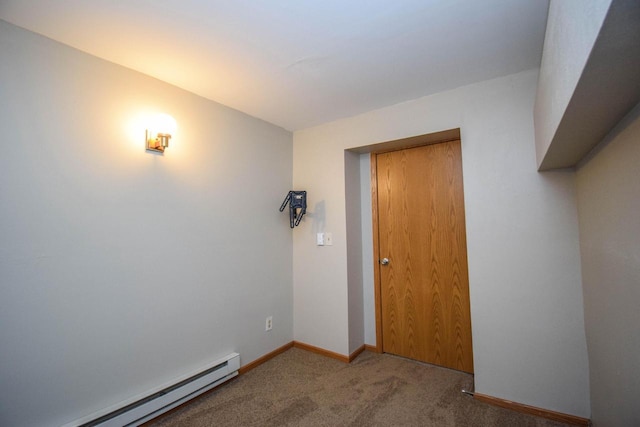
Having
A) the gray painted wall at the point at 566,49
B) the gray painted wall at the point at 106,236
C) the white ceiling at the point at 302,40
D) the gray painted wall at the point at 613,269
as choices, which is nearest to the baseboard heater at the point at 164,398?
the gray painted wall at the point at 106,236

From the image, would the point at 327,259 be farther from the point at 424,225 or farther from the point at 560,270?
the point at 560,270

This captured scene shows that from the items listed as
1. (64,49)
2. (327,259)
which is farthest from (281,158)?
(64,49)

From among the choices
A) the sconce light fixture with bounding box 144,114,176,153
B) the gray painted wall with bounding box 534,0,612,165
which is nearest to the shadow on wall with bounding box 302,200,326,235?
the sconce light fixture with bounding box 144,114,176,153

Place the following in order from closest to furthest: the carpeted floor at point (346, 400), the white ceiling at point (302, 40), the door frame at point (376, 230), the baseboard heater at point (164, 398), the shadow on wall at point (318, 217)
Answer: the white ceiling at point (302, 40), the baseboard heater at point (164, 398), the carpeted floor at point (346, 400), the door frame at point (376, 230), the shadow on wall at point (318, 217)

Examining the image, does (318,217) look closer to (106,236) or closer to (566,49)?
(106,236)

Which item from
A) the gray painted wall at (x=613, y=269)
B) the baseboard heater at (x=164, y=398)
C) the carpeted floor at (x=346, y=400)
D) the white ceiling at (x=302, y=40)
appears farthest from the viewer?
the carpeted floor at (x=346, y=400)

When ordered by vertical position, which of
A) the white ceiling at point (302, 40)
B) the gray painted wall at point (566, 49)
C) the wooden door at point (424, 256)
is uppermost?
the white ceiling at point (302, 40)

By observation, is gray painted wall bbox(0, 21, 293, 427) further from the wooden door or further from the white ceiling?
the wooden door

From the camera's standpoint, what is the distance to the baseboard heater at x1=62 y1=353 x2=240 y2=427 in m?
1.57

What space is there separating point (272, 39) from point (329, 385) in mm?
2454

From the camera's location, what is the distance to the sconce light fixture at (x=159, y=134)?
187cm

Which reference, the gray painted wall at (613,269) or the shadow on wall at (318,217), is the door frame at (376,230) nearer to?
the shadow on wall at (318,217)

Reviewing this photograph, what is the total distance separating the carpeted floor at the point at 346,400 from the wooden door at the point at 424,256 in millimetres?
225

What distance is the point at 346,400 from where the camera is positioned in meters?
2.00
